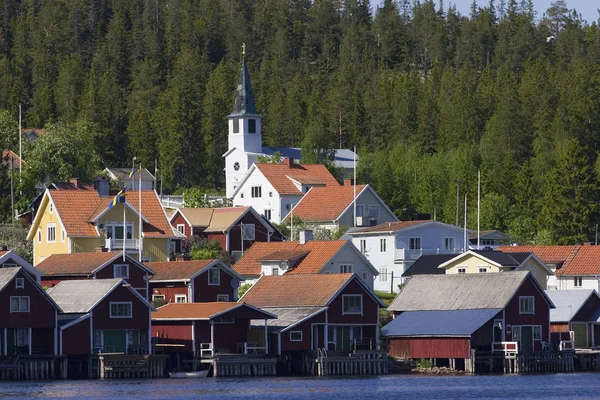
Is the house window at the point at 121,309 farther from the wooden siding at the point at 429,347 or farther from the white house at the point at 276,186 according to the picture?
the white house at the point at 276,186

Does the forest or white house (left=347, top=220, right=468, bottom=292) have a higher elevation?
the forest

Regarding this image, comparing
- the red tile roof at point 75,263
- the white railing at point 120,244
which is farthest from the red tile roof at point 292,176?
the red tile roof at point 75,263

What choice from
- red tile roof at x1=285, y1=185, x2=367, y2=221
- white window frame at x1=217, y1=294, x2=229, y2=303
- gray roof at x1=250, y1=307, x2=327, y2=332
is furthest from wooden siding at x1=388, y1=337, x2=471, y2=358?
red tile roof at x1=285, y1=185, x2=367, y2=221

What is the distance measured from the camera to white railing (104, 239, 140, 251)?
86.1 m

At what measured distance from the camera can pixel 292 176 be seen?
117750mm

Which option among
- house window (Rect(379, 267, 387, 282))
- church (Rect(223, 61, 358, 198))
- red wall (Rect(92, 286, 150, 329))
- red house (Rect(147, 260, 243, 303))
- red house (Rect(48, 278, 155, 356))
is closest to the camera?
red house (Rect(48, 278, 155, 356))

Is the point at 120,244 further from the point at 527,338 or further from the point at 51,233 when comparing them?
the point at 527,338

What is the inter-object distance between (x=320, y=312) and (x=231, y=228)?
2589cm

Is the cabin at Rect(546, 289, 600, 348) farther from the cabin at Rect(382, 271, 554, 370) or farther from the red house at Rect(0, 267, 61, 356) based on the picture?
the red house at Rect(0, 267, 61, 356)

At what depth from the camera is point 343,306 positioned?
72.9m

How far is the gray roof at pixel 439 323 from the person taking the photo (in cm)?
7119

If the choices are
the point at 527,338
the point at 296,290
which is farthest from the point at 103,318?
the point at 527,338

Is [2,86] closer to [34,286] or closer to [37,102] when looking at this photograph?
[37,102]

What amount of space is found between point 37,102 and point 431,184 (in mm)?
60777
